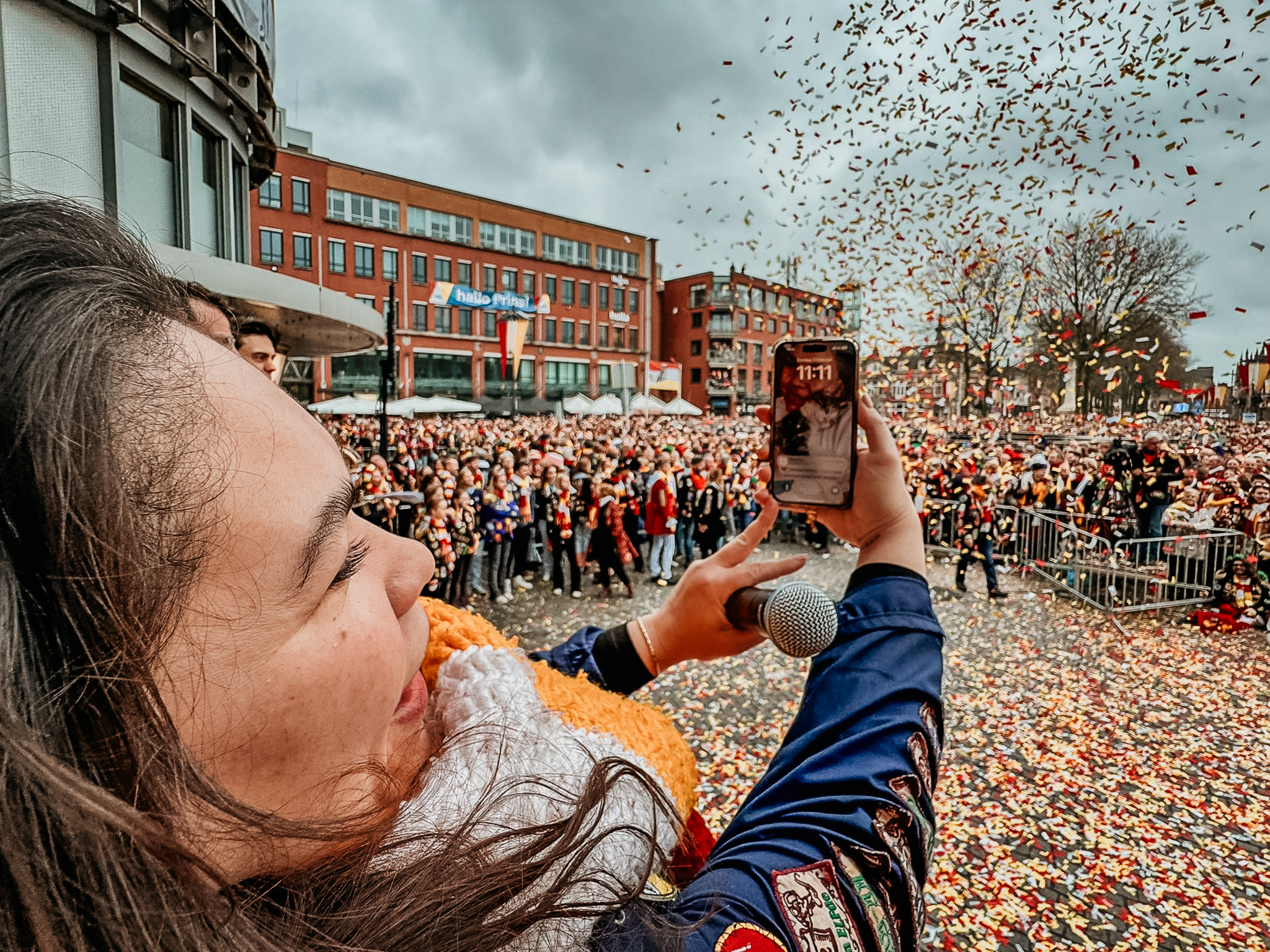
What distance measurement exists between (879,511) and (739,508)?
45.4ft

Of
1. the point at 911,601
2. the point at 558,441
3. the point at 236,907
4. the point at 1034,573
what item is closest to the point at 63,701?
the point at 236,907

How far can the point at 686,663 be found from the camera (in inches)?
293

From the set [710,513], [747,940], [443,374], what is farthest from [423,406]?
[747,940]

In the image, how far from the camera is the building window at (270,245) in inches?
1583

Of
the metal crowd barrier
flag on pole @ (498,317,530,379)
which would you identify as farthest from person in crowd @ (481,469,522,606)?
flag on pole @ (498,317,530,379)

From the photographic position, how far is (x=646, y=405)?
37.6 meters

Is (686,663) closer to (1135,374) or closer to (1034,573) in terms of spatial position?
(1034,573)

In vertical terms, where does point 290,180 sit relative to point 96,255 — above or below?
above

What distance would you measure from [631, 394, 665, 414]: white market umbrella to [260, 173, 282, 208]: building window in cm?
2564

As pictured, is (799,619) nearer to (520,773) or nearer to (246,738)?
(520,773)

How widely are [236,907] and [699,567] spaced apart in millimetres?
1308

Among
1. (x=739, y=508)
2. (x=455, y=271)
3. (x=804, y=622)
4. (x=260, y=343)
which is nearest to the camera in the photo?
(x=804, y=622)

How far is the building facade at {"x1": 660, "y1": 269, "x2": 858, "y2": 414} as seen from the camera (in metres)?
60.9

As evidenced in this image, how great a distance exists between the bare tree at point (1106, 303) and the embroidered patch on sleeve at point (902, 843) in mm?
17951
